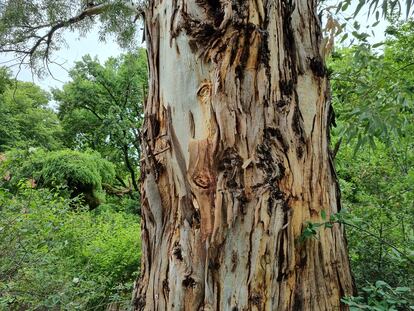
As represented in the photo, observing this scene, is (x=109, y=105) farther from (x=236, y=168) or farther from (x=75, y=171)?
(x=236, y=168)

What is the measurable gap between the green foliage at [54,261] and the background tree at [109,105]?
446 inches

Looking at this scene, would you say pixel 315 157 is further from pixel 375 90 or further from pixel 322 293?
pixel 375 90

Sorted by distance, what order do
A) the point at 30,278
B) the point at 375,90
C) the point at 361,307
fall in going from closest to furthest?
1. the point at 361,307
2. the point at 375,90
3. the point at 30,278

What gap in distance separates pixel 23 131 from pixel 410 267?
1888 centimetres

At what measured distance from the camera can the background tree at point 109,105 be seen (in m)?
16.8

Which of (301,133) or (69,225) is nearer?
(301,133)

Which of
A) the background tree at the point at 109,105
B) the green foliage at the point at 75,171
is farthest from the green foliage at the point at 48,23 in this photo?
the background tree at the point at 109,105

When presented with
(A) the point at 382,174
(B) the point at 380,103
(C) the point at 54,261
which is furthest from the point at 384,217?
(C) the point at 54,261

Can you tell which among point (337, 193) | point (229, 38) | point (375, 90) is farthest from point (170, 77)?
point (375, 90)

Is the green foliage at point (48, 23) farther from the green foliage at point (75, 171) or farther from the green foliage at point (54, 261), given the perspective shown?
the green foliage at point (75, 171)

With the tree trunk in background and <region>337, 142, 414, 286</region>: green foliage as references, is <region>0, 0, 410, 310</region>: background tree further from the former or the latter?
<region>337, 142, 414, 286</region>: green foliage

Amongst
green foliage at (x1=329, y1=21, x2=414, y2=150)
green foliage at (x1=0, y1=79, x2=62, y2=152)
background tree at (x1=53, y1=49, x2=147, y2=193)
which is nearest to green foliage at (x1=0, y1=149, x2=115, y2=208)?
background tree at (x1=53, y1=49, x2=147, y2=193)

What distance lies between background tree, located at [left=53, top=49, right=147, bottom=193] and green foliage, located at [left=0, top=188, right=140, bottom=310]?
11.3 m

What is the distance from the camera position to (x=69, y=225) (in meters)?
5.26
